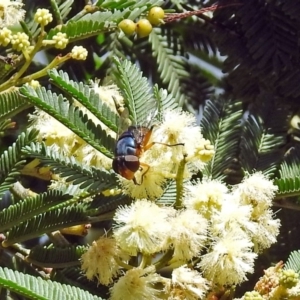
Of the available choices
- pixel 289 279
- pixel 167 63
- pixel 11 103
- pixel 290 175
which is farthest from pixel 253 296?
pixel 167 63

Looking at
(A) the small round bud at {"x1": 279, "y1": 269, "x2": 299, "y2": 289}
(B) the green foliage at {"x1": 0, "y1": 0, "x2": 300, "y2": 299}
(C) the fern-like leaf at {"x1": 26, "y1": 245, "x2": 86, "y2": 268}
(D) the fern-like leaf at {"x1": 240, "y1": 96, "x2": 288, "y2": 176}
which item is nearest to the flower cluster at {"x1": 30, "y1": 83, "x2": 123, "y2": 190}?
(B) the green foliage at {"x1": 0, "y1": 0, "x2": 300, "y2": 299}

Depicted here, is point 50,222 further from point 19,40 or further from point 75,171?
point 19,40

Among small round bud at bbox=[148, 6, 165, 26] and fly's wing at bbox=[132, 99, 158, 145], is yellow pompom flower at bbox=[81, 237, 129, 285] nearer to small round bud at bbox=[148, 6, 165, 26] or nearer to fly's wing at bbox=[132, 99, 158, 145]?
fly's wing at bbox=[132, 99, 158, 145]

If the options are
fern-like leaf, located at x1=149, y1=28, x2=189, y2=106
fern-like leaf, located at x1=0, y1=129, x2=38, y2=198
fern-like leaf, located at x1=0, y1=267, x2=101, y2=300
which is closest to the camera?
fern-like leaf, located at x1=0, y1=267, x2=101, y2=300

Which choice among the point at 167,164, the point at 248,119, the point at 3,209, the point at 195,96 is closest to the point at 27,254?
the point at 3,209

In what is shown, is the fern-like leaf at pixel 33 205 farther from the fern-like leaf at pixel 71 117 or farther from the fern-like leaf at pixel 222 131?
the fern-like leaf at pixel 222 131

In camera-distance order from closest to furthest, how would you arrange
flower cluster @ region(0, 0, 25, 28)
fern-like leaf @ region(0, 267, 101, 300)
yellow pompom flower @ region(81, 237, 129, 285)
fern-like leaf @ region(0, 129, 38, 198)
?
fern-like leaf @ region(0, 267, 101, 300) < yellow pompom flower @ region(81, 237, 129, 285) < fern-like leaf @ region(0, 129, 38, 198) < flower cluster @ region(0, 0, 25, 28)
